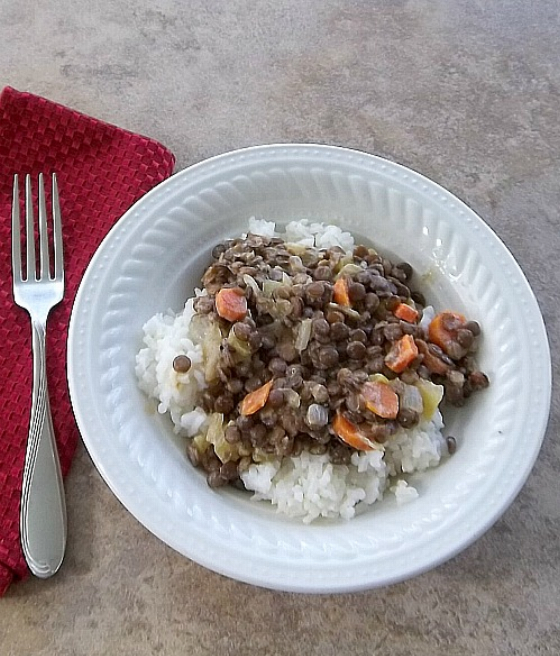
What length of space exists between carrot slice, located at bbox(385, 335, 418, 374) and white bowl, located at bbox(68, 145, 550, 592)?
0.20 m

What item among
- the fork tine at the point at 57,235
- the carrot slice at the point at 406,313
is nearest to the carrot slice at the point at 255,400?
the carrot slice at the point at 406,313

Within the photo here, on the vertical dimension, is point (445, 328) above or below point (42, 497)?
above

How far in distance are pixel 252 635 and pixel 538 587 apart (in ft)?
Answer: 2.18

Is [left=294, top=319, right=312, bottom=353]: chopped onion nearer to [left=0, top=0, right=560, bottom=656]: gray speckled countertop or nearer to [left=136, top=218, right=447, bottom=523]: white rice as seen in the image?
[left=136, top=218, right=447, bottom=523]: white rice

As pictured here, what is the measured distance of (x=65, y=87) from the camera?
2.40 meters

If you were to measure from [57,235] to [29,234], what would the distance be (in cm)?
7

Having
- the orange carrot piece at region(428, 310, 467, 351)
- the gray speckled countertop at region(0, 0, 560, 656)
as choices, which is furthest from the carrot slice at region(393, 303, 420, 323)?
the gray speckled countertop at region(0, 0, 560, 656)

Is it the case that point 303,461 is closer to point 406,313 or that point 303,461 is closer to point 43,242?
point 406,313

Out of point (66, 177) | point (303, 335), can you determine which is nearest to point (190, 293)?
point (303, 335)

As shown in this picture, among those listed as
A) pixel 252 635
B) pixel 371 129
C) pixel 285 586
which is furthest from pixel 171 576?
pixel 371 129

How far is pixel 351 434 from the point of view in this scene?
164cm

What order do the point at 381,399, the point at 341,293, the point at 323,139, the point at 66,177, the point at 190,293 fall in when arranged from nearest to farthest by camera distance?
the point at 381,399, the point at 341,293, the point at 190,293, the point at 66,177, the point at 323,139

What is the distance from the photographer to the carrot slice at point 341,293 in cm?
174

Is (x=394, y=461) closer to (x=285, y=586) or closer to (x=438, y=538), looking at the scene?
(x=438, y=538)
